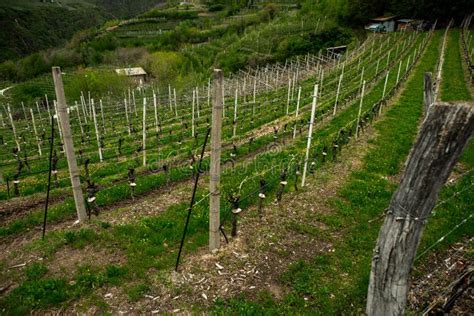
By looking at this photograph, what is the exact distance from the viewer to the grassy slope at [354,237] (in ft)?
19.4

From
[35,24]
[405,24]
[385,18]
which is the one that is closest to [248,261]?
[405,24]

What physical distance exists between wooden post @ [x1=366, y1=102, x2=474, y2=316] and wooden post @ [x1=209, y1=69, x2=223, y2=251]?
340cm

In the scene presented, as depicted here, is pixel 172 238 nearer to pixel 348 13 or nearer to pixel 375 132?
pixel 375 132

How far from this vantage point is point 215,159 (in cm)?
658

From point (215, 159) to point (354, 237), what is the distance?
4.15 metres

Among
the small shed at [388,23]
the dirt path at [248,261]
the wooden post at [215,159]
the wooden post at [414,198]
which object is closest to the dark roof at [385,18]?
the small shed at [388,23]

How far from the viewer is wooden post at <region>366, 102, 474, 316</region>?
12.0 feet

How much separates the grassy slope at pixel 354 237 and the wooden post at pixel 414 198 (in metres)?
1.24

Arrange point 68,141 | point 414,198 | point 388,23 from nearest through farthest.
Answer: point 414,198, point 68,141, point 388,23

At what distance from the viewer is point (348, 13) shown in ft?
230

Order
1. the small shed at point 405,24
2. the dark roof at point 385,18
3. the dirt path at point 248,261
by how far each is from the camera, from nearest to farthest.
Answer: the dirt path at point 248,261 < the small shed at point 405,24 < the dark roof at point 385,18

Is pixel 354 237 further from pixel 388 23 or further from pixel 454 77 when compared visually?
pixel 388 23

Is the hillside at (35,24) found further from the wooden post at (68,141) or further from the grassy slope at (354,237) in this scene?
the grassy slope at (354,237)

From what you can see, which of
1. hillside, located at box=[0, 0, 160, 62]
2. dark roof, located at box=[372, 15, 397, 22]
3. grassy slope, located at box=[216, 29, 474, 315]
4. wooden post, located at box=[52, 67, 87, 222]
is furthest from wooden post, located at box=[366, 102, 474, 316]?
hillside, located at box=[0, 0, 160, 62]
